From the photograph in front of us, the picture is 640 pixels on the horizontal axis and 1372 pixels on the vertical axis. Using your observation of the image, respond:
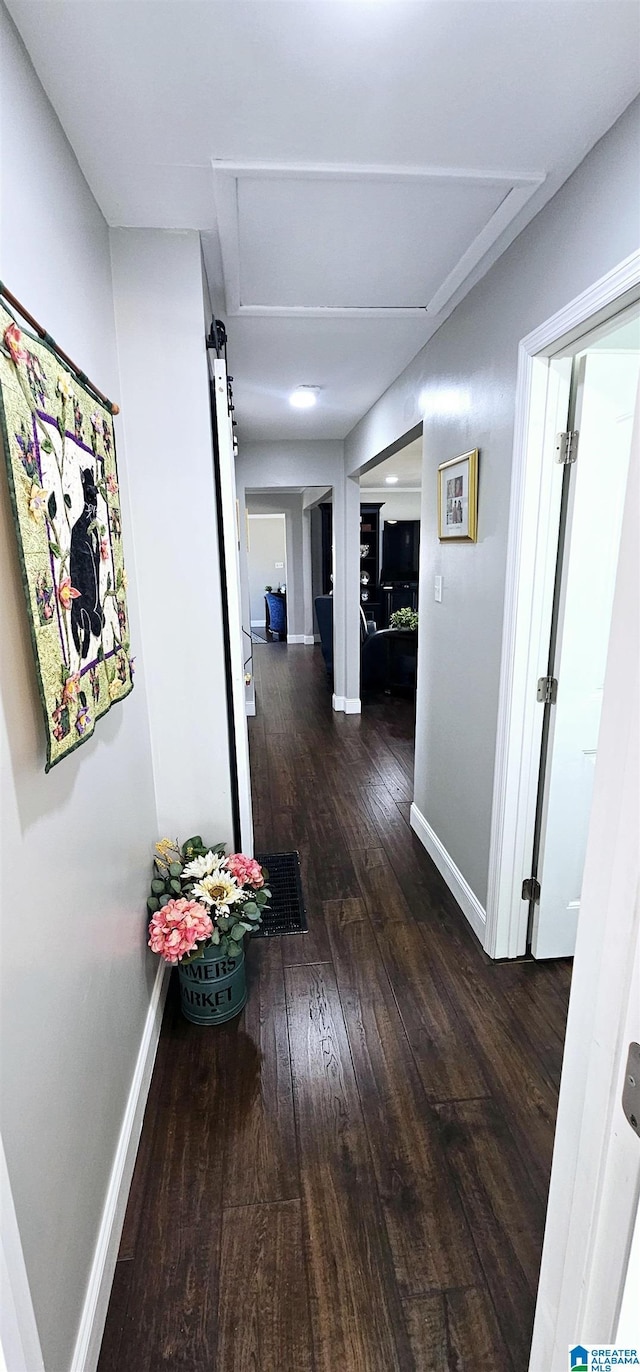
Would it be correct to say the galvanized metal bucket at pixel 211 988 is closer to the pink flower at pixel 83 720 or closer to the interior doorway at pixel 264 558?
the pink flower at pixel 83 720

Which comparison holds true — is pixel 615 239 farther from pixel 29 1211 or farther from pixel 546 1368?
pixel 29 1211

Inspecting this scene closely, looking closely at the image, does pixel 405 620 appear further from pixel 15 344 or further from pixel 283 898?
pixel 15 344

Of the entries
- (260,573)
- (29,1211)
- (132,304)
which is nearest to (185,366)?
(132,304)

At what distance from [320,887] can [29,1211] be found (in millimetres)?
1881

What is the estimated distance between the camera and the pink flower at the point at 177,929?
5.63ft

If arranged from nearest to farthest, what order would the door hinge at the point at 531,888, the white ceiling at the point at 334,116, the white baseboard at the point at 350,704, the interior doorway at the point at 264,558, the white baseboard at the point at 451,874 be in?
the white ceiling at the point at 334,116
the door hinge at the point at 531,888
the white baseboard at the point at 451,874
the white baseboard at the point at 350,704
the interior doorway at the point at 264,558

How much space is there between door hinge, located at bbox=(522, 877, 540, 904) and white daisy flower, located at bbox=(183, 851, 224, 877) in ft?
3.70

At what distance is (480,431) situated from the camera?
2.12 metres

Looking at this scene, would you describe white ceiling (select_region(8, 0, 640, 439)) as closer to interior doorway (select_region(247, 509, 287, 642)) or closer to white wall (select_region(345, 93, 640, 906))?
white wall (select_region(345, 93, 640, 906))

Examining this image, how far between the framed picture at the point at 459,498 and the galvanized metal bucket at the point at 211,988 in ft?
5.66

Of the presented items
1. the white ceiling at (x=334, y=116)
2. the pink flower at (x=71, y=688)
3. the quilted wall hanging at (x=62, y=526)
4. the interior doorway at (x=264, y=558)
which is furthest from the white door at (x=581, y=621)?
the interior doorway at (x=264, y=558)

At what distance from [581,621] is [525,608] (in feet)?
0.63

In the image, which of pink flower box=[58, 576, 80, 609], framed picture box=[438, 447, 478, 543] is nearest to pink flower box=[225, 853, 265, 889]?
pink flower box=[58, 576, 80, 609]

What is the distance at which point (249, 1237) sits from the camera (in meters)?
1.33
